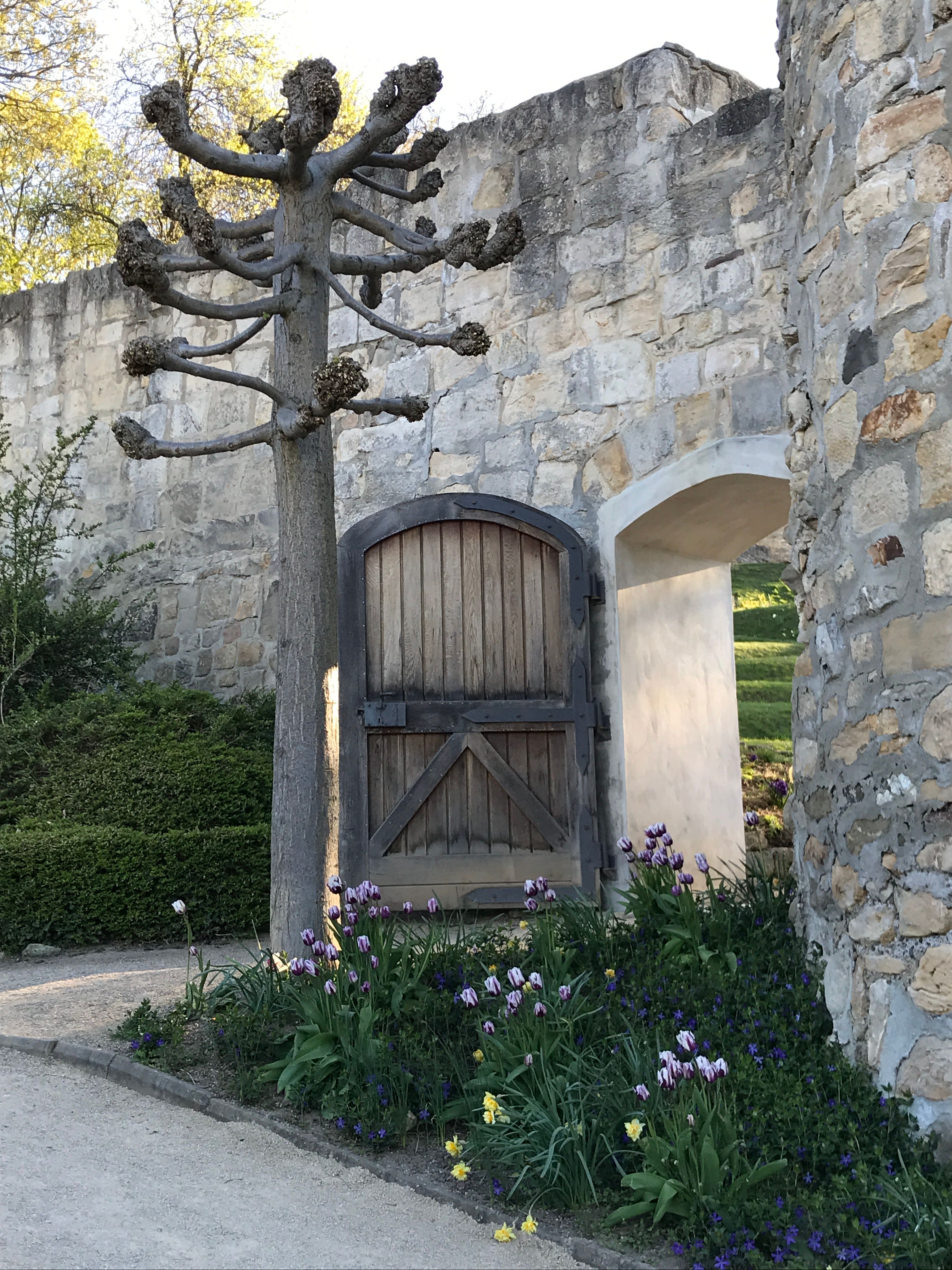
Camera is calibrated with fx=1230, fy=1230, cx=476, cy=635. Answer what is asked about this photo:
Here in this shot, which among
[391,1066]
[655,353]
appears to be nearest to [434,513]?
[655,353]

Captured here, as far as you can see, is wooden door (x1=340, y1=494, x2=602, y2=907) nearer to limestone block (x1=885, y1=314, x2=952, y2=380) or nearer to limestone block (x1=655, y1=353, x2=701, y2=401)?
limestone block (x1=655, y1=353, x2=701, y2=401)

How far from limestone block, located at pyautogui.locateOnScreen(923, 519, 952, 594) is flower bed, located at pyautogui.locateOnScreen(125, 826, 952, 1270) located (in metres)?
1.12

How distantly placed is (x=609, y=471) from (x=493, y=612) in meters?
0.93

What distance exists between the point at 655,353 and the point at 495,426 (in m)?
1.01

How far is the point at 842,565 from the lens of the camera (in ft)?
10.9

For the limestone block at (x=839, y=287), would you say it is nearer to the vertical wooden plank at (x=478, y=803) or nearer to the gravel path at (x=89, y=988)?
the gravel path at (x=89, y=988)

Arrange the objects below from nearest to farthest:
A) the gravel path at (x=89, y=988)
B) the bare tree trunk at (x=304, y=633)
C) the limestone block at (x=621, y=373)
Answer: the bare tree trunk at (x=304, y=633), the gravel path at (x=89, y=988), the limestone block at (x=621, y=373)

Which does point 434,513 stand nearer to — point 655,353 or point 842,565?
point 655,353

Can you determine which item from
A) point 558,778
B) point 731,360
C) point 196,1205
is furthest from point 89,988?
point 731,360

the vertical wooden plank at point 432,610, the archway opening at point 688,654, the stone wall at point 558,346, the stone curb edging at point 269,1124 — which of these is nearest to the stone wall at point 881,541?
the stone curb edging at point 269,1124

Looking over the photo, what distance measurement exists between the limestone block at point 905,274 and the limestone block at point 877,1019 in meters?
1.68

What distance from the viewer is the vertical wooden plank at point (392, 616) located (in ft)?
20.6

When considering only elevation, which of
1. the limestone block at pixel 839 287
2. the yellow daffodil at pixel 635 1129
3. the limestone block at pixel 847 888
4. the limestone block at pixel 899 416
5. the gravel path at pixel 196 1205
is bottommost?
the gravel path at pixel 196 1205

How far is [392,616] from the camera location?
6324 mm
